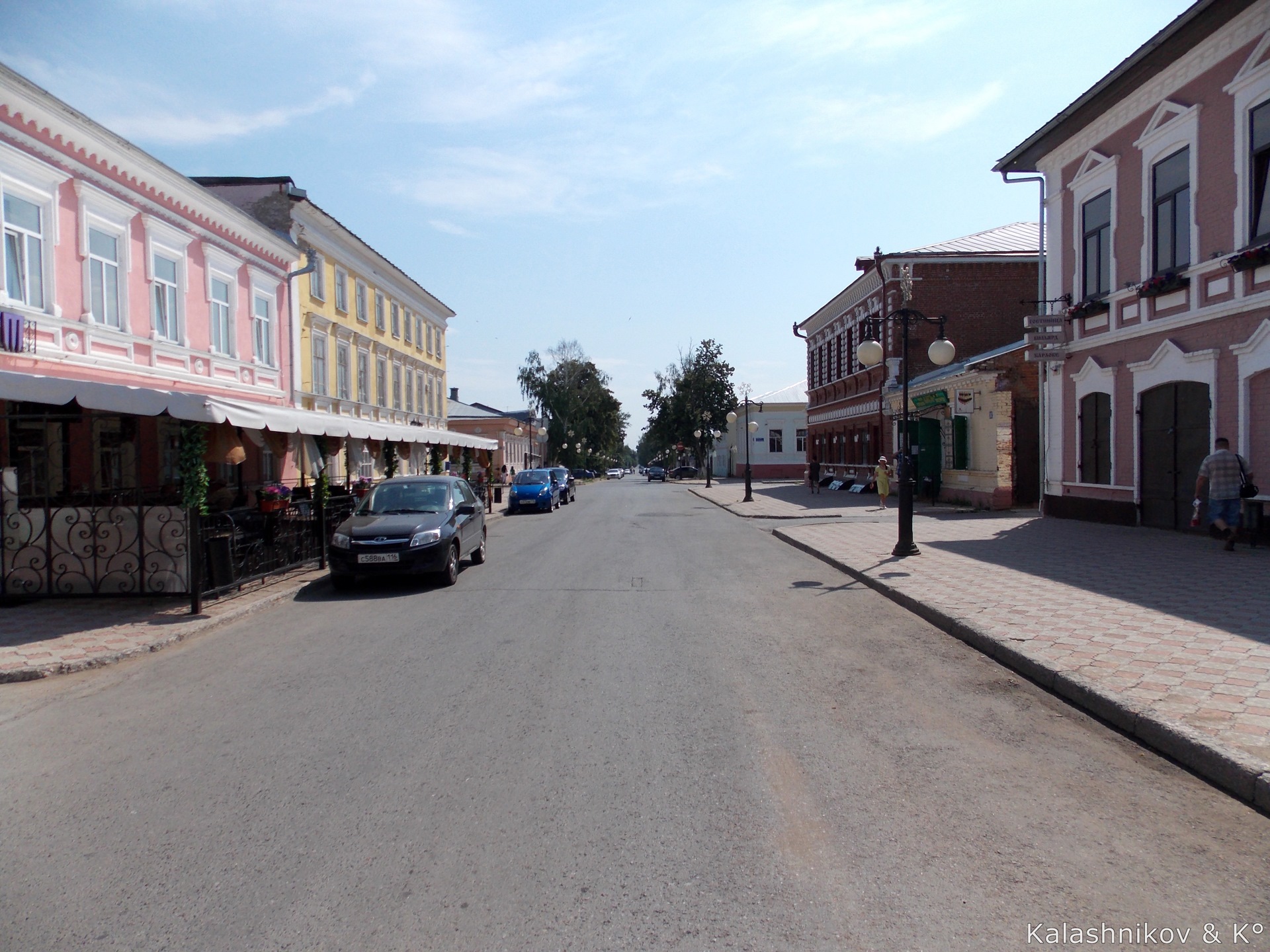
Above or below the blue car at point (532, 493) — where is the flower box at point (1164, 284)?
above

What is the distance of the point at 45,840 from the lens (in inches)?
150

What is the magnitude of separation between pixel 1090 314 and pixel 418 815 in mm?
17951

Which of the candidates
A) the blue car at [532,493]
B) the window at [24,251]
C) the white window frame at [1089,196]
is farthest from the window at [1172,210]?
the blue car at [532,493]

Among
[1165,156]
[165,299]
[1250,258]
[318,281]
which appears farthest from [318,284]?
[1250,258]

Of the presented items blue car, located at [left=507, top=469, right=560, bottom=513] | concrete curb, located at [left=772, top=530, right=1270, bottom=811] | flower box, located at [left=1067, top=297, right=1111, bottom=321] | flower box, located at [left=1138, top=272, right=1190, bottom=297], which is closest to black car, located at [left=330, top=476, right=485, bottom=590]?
concrete curb, located at [left=772, top=530, right=1270, bottom=811]

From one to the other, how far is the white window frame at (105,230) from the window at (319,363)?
10.5 meters

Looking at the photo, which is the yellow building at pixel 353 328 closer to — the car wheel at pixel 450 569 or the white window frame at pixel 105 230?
the white window frame at pixel 105 230

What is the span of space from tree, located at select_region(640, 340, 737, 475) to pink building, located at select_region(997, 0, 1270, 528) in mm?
48171

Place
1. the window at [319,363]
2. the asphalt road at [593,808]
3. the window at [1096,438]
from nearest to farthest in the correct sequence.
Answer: the asphalt road at [593,808]
the window at [1096,438]
the window at [319,363]

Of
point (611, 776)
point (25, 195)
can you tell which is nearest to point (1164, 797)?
point (611, 776)

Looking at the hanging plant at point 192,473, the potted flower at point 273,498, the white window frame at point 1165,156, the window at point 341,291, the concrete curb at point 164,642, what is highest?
the window at point 341,291

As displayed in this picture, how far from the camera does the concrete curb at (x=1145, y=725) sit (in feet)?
13.7

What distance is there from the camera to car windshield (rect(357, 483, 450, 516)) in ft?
40.6

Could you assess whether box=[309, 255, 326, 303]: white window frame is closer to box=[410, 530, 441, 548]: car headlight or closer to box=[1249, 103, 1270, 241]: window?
box=[410, 530, 441, 548]: car headlight
